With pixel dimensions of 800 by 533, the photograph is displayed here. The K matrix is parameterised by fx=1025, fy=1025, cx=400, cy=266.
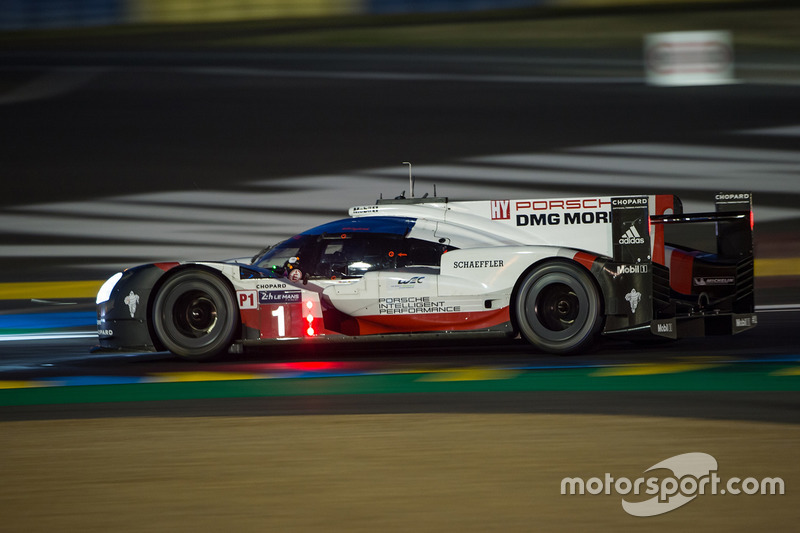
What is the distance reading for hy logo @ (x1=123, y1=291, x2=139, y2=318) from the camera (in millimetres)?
8695

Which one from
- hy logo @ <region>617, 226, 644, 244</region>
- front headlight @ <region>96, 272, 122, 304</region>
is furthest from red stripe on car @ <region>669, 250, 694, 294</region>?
front headlight @ <region>96, 272, 122, 304</region>

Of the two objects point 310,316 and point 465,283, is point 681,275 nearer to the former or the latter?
point 465,283

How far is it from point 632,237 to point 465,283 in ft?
4.53

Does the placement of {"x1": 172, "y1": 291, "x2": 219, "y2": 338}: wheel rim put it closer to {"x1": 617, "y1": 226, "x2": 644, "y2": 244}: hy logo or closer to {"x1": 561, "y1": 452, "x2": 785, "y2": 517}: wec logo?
{"x1": 617, "y1": 226, "x2": 644, "y2": 244}: hy logo

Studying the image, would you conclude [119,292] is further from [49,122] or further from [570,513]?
[49,122]

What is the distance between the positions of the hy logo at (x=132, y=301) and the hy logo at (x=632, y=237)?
4.06 metres

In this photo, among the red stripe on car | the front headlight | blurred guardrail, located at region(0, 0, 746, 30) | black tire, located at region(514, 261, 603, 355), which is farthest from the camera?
blurred guardrail, located at region(0, 0, 746, 30)

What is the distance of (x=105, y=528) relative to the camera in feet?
13.2

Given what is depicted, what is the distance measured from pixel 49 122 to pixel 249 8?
790 centimetres

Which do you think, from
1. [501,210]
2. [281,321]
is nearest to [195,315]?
[281,321]

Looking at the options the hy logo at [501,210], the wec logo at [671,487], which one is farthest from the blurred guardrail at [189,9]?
the wec logo at [671,487]

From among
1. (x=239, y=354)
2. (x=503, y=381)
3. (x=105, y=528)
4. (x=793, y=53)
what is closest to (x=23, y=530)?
(x=105, y=528)

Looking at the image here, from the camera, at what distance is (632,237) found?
8156 millimetres

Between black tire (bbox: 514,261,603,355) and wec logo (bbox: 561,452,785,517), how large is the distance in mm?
3551
